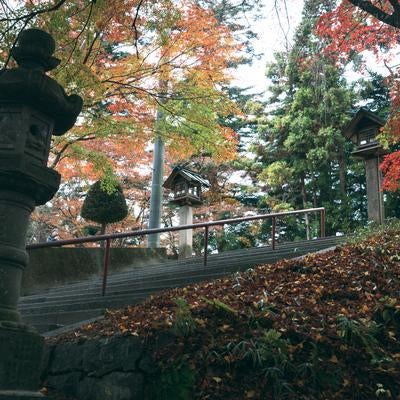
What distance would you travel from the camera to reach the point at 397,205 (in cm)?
2000

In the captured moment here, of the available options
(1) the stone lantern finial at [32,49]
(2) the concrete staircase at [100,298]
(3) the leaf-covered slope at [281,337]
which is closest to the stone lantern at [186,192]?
(2) the concrete staircase at [100,298]

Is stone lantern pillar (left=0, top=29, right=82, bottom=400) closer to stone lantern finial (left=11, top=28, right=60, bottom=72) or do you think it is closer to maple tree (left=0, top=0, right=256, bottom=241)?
stone lantern finial (left=11, top=28, right=60, bottom=72)

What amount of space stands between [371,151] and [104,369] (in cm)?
1039

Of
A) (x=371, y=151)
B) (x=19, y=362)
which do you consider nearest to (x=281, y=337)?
(x=19, y=362)

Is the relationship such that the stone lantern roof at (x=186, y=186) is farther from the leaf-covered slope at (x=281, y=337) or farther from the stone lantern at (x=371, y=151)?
the leaf-covered slope at (x=281, y=337)

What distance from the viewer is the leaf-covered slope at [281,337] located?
12.2ft

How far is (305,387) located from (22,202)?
2.65 meters

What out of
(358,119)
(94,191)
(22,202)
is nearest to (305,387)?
(22,202)

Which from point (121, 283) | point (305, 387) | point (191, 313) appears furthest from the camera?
point (121, 283)

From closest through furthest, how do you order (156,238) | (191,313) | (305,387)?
(305,387)
(191,313)
(156,238)

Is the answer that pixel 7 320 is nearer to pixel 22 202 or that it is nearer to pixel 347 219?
pixel 22 202

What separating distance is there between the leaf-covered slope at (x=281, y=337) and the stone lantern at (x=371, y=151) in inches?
272

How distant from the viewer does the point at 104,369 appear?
4.26m

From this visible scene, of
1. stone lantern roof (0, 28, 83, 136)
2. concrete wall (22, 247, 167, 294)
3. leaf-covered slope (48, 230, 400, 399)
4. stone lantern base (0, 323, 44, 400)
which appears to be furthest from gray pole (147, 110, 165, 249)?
stone lantern base (0, 323, 44, 400)
